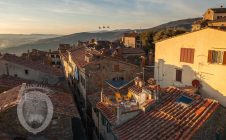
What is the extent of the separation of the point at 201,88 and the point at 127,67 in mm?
8879

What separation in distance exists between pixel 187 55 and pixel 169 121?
11.6 meters

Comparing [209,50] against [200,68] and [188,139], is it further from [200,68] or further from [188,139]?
[188,139]

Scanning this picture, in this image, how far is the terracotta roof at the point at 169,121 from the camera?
→ 13.4 m

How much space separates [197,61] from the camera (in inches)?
922

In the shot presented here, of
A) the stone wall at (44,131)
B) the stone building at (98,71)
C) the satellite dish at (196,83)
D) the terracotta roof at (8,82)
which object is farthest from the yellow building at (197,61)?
the terracotta roof at (8,82)

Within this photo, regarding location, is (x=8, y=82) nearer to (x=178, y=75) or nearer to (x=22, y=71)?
(x=22, y=71)

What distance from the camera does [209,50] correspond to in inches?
873

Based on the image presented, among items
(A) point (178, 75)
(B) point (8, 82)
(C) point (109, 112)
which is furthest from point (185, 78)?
(B) point (8, 82)

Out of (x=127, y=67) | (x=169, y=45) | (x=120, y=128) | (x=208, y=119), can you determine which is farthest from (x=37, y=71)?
(x=208, y=119)

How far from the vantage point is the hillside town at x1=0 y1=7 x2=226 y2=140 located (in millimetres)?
14551

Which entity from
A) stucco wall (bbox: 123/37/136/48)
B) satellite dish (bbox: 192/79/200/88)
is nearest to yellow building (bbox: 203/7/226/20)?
stucco wall (bbox: 123/37/136/48)

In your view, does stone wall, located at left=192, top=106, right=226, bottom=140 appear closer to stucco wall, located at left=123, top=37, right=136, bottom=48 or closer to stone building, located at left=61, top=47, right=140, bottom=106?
stone building, located at left=61, top=47, right=140, bottom=106

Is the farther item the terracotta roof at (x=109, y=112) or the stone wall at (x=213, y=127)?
the terracotta roof at (x=109, y=112)

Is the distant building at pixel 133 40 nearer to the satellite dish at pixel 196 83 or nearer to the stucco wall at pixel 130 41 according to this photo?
the stucco wall at pixel 130 41
